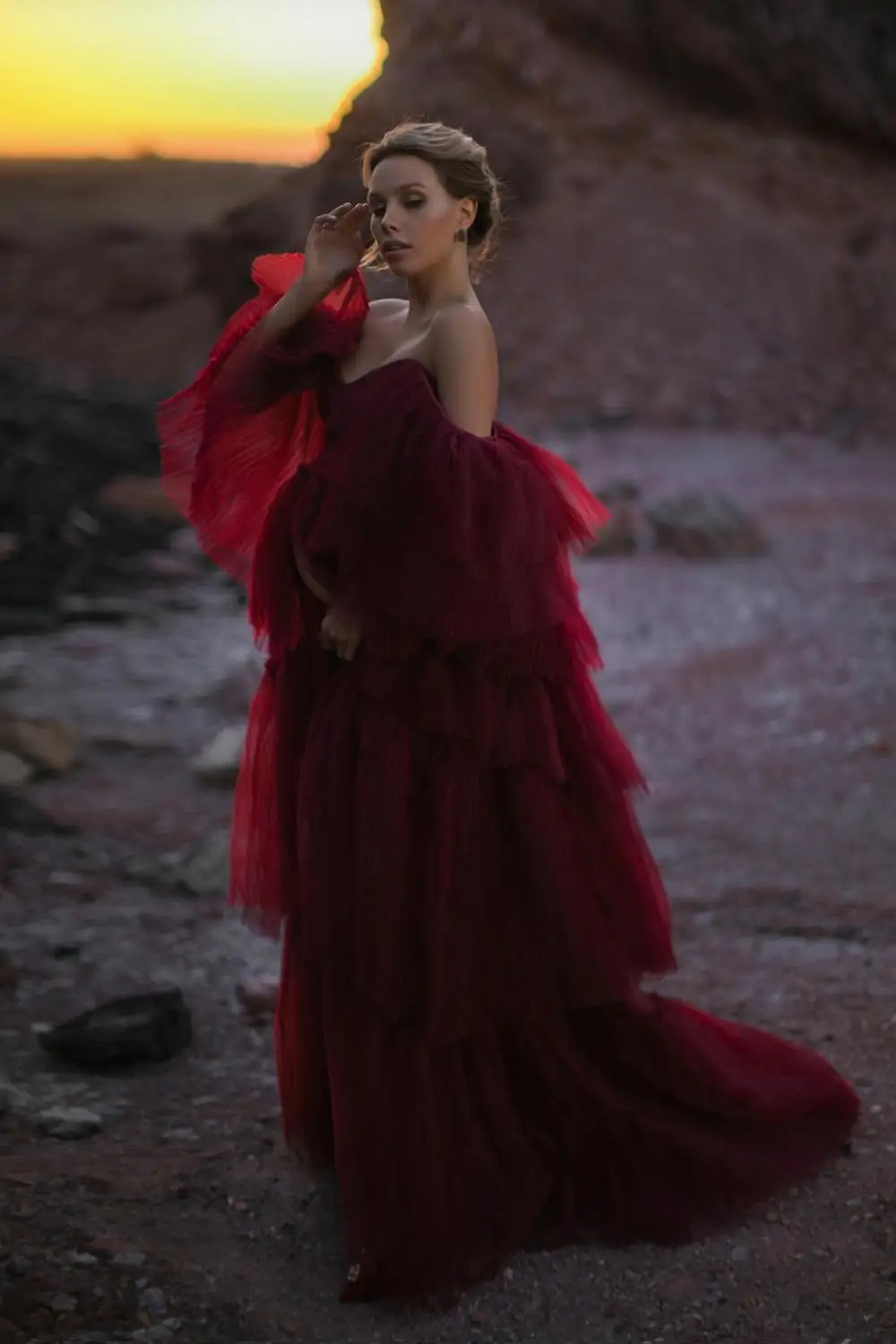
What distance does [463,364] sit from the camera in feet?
7.17

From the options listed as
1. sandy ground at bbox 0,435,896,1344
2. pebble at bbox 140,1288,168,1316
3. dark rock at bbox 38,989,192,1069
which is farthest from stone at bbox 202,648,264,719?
pebble at bbox 140,1288,168,1316

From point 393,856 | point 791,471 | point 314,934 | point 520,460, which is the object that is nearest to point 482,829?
point 393,856

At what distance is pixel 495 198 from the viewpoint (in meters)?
2.29

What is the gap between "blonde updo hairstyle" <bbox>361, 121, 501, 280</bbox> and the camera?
86.6 inches

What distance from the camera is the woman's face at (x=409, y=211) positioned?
7.19 feet

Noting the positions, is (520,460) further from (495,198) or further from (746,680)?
(746,680)

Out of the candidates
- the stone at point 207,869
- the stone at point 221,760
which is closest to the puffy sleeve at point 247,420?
the stone at point 207,869

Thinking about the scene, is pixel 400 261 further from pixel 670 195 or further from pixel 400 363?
pixel 670 195

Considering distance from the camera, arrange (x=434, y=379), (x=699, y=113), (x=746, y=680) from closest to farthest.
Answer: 1. (x=434, y=379)
2. (x=746, y=680)
3. (x=699, y=113)

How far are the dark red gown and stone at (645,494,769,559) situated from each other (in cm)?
650

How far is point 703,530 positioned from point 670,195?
817cm

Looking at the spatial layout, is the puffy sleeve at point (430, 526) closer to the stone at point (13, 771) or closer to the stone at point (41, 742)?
the stone at point (13, 771)

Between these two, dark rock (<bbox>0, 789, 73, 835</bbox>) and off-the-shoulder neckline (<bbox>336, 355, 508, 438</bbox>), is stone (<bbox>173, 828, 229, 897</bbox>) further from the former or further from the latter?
off-the-shoulder neckline (<bbox>336, 355, 508, 438</bbox>)

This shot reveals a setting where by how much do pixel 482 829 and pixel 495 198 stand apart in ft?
2.95
